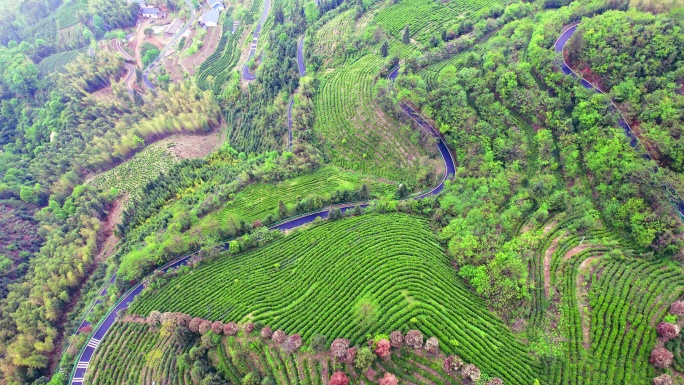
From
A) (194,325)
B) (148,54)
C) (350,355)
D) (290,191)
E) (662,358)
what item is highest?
(148,54)

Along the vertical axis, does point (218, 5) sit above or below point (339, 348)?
above

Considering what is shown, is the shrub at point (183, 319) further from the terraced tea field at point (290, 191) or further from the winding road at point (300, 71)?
the winding road at point (300, 71)

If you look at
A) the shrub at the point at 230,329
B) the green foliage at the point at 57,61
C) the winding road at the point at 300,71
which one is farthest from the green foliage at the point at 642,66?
the green foliage at the point at 57,61

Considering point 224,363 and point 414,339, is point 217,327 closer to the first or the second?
point 224,363

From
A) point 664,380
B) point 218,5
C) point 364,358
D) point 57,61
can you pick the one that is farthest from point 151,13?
point 664,380

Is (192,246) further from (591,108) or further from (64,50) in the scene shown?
(64,50)

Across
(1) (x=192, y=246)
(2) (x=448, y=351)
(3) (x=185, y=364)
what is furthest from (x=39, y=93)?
(2) (x=448, y=351)
